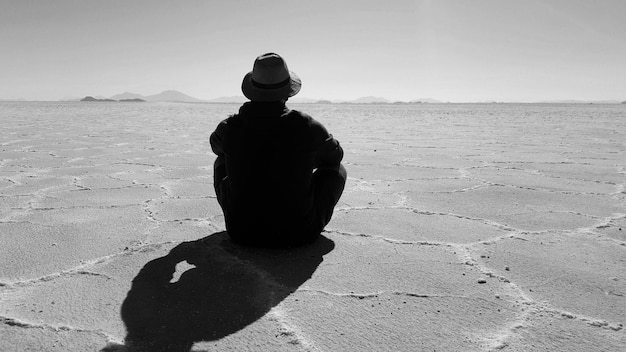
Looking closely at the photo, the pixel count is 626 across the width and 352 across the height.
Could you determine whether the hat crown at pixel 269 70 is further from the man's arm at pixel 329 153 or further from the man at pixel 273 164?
the man's arm at pixel 329 153

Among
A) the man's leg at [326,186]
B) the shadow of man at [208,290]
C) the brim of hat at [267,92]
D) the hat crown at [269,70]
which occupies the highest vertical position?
the hat crown at [269,70]

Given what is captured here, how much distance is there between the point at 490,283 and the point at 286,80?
1.15m

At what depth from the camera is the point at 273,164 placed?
81.4 inches

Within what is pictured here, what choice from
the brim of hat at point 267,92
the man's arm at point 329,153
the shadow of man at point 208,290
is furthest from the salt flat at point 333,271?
the brim of hat at point 267,92

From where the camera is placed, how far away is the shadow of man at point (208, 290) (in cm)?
156

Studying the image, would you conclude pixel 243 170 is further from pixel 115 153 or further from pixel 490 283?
pixel 115 153

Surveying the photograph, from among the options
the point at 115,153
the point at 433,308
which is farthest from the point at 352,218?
the point at 115,153

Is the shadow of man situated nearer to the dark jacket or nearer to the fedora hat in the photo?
the dark jacket

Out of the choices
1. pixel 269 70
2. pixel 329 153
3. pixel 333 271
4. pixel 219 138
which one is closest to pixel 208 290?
pixel 333 271

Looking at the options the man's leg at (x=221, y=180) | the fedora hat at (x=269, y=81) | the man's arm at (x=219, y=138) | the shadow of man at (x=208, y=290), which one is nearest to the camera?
the shadow of man at (x=208, y=290)

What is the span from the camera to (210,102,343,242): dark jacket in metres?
A: 2.05

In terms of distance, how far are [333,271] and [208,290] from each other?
52 cm

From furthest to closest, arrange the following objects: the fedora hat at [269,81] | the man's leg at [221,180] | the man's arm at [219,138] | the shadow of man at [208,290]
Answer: the man's leg at [221,180]
the man's arm at [219,138]
the fedora hat at [269,81]
the shadow of man at [208,290]

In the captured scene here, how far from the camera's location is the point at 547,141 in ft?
24.9
